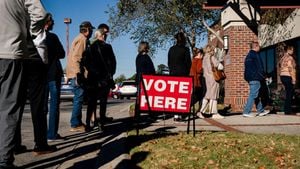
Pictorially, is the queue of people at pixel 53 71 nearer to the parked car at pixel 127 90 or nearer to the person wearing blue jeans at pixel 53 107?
the person wearing blue jeans at pixel 53 107

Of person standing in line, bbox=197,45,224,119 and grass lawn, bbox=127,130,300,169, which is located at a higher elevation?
person standing in line, bbox=197,45,224,119

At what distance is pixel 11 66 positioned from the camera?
4.05m

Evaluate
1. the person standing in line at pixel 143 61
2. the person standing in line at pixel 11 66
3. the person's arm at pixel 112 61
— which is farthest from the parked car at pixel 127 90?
the person standing in line at pixel 11 66

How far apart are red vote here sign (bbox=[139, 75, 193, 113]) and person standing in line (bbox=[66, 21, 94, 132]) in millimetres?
2114

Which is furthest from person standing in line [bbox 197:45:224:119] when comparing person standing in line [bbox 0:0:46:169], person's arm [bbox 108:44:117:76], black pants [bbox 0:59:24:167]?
black pants [bbox 0:59:24:167]

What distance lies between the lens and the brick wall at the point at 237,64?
13883 millimetres

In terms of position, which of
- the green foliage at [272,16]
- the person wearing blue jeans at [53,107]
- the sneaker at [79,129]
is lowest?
the sneaker at [79,129]

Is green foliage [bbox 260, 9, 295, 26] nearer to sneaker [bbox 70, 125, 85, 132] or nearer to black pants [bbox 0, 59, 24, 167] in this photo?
sneaker [bbox 70, 125, 85, 132]

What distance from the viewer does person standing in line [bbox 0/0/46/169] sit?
4031 millimetres

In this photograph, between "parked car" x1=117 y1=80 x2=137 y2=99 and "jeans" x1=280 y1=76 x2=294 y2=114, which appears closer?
"jeans" x1=280 y1=76 x2=294 y2=114

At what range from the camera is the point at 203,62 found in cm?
1123

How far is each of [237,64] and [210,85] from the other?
3.22m

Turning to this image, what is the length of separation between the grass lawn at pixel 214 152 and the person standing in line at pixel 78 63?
6.97ft

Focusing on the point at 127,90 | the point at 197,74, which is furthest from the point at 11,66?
the point at 127,90
